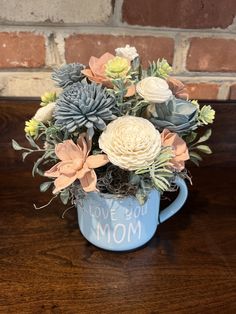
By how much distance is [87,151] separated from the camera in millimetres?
567

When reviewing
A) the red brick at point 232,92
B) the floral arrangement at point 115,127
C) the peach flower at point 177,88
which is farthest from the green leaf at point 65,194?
the red brick at point 232,92

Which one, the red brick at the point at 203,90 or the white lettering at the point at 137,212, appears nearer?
the white lettering at the point at 137,212

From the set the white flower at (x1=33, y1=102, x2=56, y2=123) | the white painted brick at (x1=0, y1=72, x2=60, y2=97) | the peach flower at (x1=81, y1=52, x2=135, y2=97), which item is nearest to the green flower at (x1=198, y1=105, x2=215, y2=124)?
the peach flower at (x1=81, y1=52, x2=135, y2=97)

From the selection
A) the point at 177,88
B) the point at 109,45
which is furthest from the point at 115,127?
the point at 109,45

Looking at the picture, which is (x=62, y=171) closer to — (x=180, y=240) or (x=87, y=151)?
(x=87, y=151)

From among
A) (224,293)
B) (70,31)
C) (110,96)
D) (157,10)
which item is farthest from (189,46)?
(224,293)

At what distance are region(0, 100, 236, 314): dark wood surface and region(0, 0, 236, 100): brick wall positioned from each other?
0.07m

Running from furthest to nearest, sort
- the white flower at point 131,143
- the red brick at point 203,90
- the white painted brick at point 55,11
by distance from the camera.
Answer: the red brick at point 203,90, the white painted brick at point 55,11, the white flower at point 131,143

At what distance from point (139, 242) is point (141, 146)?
8.1 inches

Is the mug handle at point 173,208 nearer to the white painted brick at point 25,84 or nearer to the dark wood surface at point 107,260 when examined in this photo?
the dark wood surface at point 107,260

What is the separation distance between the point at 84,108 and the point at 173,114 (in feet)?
0.40

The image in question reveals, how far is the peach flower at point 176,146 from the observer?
57 cm

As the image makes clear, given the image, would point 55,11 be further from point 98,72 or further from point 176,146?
point 176,146

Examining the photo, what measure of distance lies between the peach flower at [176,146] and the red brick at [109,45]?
304 mm
